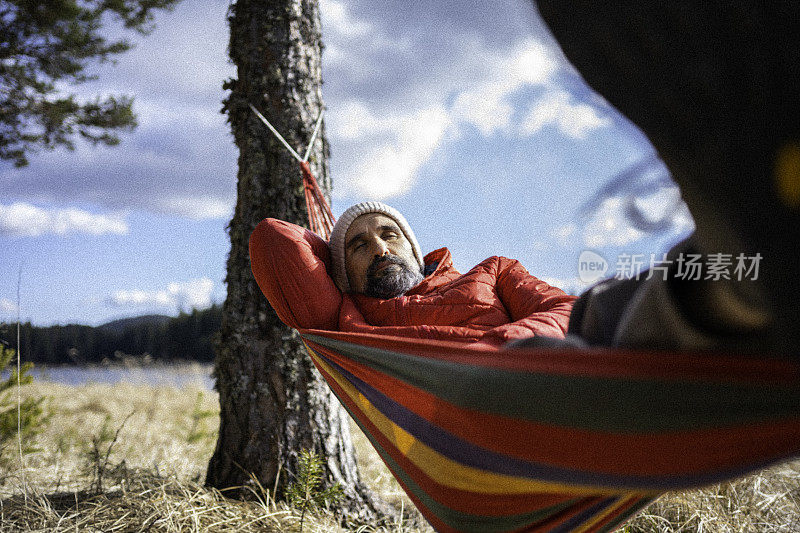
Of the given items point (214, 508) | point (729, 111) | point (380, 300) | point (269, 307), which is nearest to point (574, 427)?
point (729, 111)

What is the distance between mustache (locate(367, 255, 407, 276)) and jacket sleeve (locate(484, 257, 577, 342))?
36 centimetres

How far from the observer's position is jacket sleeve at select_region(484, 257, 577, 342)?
4.47ft

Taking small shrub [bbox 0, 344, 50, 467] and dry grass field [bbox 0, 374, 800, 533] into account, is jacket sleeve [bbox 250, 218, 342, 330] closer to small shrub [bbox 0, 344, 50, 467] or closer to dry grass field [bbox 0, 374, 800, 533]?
dry grass field [bbox 0, 374, 800, 533]

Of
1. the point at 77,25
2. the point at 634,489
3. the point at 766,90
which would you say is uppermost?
the point at 77,25

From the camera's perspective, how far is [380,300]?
183cm

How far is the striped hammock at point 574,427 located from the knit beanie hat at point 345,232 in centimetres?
90

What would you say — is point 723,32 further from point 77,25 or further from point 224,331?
point 77,25

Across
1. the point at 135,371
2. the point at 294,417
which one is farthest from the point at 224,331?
the point at 135,371

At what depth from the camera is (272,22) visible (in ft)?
7.74

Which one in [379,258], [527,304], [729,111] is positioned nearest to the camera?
[729,111]

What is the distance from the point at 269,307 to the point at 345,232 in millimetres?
483

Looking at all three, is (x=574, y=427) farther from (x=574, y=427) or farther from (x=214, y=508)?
(x=214, y=508)

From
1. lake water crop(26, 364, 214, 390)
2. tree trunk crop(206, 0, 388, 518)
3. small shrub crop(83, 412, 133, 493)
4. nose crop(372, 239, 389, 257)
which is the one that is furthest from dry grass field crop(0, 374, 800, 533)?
lake water crop(26, 364, 214, 390)

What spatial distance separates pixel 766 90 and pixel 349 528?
6.49ft
